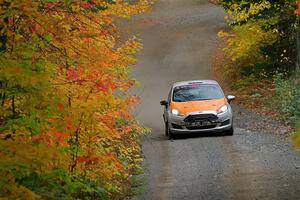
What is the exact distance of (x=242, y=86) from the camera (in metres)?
31.2

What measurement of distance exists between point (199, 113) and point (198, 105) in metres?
0.51

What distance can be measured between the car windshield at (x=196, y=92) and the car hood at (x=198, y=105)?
330 millimetres

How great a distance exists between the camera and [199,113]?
1891 cm

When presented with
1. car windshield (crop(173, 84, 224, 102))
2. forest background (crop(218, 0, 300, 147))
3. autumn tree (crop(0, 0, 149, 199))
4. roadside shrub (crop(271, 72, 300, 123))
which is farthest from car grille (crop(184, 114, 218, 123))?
autumn tree (crop(0, 0, 149, 199))

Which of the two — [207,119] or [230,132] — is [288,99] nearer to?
[230,132]

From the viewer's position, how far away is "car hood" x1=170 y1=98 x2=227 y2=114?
62.6 feet

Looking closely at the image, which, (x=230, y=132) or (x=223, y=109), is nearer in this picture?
(x=223, y=109)

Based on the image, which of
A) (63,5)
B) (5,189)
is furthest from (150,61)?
(5,189)

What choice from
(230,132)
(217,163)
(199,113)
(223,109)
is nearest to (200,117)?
(199,113)

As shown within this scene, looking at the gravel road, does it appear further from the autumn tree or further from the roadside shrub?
the autumn tree

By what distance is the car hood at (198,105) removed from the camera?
19094mm

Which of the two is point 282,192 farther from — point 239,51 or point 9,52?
point 239,51

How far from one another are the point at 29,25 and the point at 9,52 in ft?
3.74

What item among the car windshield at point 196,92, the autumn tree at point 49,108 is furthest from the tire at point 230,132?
the autumn tree at point 49,108
